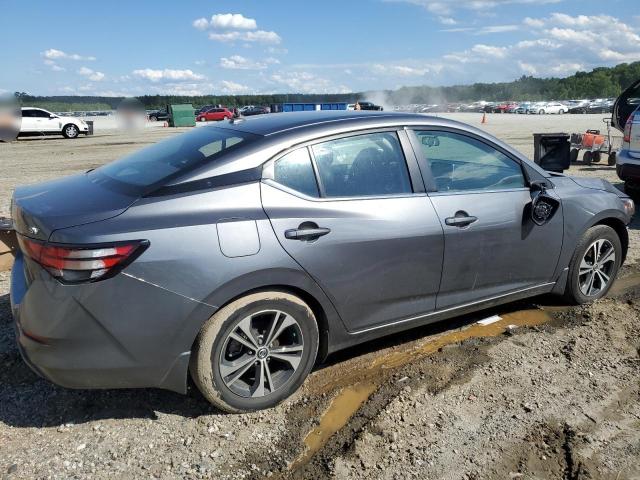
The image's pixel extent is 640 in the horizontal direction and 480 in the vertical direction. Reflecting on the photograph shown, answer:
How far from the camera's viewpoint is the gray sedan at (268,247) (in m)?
2.57

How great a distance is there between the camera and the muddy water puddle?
9.45 feet

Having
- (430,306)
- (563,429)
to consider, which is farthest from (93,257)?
(563,429)

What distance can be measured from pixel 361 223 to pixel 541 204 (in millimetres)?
1592

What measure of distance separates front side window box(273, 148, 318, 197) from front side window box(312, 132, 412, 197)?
0.06 metres

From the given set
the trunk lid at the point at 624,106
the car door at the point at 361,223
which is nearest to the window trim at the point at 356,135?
the car door at the point at 361,223

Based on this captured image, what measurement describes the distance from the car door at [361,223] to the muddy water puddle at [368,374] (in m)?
0.37

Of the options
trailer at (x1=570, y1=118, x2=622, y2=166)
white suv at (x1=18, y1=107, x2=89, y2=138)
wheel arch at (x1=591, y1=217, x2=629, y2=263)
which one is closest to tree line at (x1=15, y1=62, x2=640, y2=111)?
white suv at (x1=18, y1=107, x2=89, y2=138)

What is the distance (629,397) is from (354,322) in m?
1.70

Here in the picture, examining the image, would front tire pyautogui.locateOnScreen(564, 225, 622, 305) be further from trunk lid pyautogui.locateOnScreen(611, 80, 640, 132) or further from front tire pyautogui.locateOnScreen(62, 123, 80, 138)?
front tire pyautogui.locateOnScreen(62, 123, 80, 138)

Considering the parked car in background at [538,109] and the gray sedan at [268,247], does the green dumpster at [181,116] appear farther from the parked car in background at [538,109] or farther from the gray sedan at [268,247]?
the parked car in background at [538,109]

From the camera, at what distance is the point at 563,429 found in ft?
9.41

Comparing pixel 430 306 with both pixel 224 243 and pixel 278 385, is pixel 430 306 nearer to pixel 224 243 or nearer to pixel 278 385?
pixel 278 385

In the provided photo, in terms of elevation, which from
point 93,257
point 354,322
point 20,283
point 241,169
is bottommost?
point 354,322

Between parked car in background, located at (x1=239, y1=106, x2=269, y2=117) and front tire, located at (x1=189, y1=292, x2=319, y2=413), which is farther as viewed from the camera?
parked car in background, located at (x1=239, y1=106, x2=269, y2=117)
